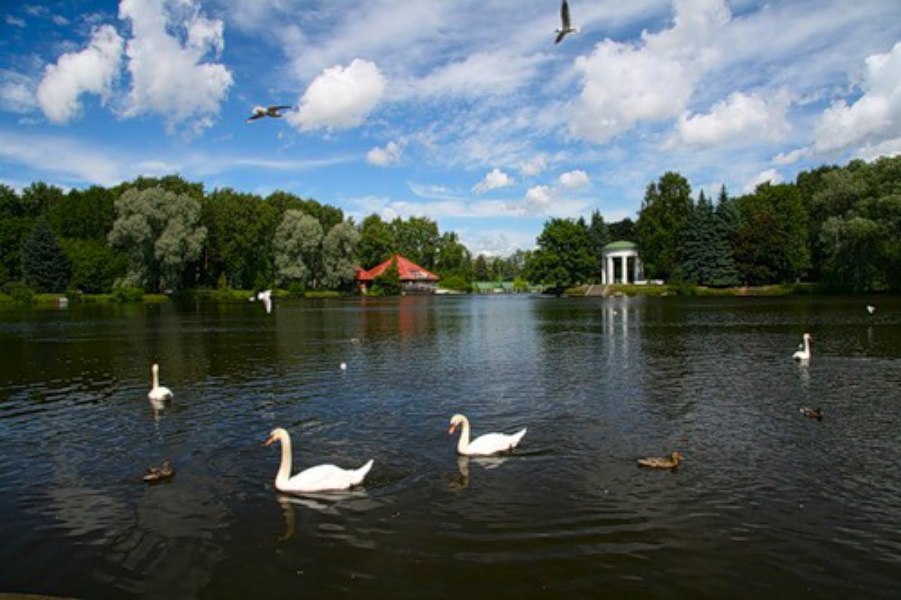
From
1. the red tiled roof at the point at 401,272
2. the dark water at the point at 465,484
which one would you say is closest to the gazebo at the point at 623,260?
the red tiled roof at the point at 401,272

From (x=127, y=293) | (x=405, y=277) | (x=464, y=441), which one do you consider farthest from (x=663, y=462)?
(x=405, y=277)

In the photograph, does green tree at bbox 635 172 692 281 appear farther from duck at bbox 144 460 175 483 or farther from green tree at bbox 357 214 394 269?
duck at bbox 144 460 175 483

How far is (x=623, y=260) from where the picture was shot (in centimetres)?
11300

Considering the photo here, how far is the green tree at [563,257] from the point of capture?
11731 centimetres

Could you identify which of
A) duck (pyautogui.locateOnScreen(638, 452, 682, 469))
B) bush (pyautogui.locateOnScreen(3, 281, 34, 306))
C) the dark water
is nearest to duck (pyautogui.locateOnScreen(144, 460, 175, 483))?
the dark water

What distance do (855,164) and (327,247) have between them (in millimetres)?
79151

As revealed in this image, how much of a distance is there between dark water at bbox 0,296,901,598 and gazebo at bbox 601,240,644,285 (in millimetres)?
90013

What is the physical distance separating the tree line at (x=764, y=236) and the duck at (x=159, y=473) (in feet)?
241

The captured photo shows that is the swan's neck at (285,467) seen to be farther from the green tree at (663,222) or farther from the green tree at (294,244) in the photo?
the green tree at (663,222)

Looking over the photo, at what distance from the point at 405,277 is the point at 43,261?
6563 centimetres

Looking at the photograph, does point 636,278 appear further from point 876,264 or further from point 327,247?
point 327,247

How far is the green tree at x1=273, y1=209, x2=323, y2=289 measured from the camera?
10269 cm

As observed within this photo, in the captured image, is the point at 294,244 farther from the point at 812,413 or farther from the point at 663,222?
the point at 812,413

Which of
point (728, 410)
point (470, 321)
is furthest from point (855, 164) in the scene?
point (728, 410)
